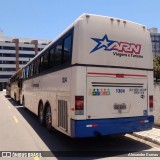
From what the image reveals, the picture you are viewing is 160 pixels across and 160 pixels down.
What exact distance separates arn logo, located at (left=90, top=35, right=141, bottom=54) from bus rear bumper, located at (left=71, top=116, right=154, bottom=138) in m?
2.01

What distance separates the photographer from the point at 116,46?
26.0ft

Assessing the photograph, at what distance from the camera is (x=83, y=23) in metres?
7.45

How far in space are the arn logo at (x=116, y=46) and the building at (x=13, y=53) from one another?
100 meters

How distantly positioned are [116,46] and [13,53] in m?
102

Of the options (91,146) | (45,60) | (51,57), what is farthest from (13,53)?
(91,146)

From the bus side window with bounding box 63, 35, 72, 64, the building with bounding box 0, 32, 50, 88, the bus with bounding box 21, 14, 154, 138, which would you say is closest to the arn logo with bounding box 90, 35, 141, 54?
the bus with bounding box 21, 14, 154, 138

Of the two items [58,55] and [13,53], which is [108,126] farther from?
[13,53]

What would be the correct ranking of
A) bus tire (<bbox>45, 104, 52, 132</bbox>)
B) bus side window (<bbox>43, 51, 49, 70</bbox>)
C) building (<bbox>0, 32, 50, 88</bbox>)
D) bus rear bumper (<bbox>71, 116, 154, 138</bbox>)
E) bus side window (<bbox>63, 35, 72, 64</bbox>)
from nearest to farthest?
bus rear bumper (<bbox>71, 116, 154, 138</bbox>), bus side window (<bbox>63, 35, 72, 64</bbox>), bus tire (<bbox>45, 104, 52, 132</bbox>), bus side window (<bbox>43, 51, 49, 70</bbox>), building (<bbox>0, 32, 50, 88</bbox>)

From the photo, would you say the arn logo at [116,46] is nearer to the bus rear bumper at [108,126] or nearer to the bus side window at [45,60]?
the bus rear bumper at [108,126]

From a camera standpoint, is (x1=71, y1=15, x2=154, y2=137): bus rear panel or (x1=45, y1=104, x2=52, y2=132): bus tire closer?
(x1=71, y1=15, x2=154, y2=137): bus rear panel

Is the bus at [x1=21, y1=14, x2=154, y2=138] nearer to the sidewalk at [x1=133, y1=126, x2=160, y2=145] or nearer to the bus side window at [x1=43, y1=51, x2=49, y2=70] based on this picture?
the sidewalk at [x1=133, y1=126, x2=160, y2=145]

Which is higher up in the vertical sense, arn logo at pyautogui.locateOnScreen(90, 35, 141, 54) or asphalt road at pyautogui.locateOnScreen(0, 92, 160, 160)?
arn logo at pyautogui.locateOnScreen(90, 35, 141, 54)

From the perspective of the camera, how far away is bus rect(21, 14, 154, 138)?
7.29 meters

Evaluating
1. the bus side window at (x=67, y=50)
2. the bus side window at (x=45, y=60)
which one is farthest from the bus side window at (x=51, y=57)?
the bus side window at (x=67, y=50)
